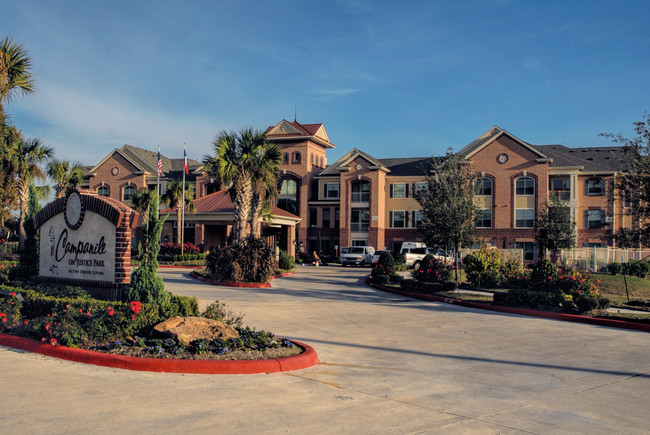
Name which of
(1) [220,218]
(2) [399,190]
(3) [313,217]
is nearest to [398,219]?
(2) [399,190]

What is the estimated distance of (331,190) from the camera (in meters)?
56.8

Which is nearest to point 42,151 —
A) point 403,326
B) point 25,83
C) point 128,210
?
point 25,83

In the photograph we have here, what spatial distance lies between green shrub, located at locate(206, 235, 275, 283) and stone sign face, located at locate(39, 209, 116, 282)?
9.92 meters

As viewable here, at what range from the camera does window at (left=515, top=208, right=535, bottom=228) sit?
49.9 meters

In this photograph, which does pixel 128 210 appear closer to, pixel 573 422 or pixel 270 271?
pixel 573 422

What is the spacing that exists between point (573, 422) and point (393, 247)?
50.0 m

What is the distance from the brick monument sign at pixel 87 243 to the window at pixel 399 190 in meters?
44.6

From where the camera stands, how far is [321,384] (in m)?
7.26

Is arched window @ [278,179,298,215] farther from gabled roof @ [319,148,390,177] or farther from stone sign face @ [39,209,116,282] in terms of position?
stone sign face @ [39,209,116,282]

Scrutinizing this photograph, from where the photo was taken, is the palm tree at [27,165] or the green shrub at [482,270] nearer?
the green shrub at [482,270]

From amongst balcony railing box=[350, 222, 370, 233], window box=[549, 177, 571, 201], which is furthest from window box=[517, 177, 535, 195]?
balcony railing box=[350, 222, 370, 233]

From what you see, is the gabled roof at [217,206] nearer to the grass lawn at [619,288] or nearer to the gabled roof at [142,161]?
the grass lawn at [619,288]

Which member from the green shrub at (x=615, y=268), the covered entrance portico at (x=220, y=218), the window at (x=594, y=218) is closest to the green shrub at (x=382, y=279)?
the covered entrance portico at (x=220, y=218)

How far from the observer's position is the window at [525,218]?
1965 inches
